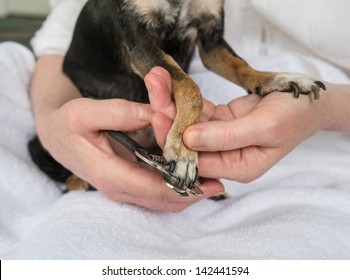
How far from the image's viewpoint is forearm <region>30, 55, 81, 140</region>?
1.34m

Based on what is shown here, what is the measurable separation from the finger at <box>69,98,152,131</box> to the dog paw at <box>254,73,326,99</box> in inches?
11.2

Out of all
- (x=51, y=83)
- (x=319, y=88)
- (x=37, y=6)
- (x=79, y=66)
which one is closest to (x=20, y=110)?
(x=51, y=83)

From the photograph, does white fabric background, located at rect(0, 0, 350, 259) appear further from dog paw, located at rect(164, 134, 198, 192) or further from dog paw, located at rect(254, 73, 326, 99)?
dog paw, located at rect(254, 73, 326, 99)

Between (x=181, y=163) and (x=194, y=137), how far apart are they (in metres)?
0.07

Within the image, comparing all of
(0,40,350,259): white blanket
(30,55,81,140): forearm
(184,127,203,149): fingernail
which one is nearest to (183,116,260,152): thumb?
(184,127,203,149): fingernail

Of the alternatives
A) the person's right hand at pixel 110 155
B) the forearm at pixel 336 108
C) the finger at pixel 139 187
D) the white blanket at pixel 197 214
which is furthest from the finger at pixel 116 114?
the forearm at pixel 336 108

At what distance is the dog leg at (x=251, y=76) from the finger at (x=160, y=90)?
23cm

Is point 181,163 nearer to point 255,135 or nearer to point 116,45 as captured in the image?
point 255,135

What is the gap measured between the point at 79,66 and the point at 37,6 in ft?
4.40

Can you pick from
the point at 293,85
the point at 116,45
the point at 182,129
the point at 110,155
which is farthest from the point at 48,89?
the point at 293,85

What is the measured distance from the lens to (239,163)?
3.06ft

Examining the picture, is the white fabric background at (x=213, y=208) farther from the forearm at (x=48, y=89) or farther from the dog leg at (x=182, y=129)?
the dog leg at (x=182, y=129)

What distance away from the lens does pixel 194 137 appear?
2.78 ft

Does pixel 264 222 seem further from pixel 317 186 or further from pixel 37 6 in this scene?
pixel 37 6
